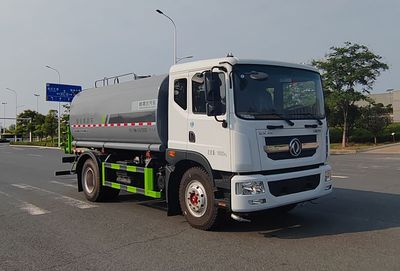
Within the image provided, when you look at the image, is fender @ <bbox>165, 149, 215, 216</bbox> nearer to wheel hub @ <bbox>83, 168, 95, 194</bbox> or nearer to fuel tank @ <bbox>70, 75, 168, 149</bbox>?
fuel tank @ <bbox>70, 75, 168, 149</bbox>

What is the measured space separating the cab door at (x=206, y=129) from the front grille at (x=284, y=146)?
2.05ft

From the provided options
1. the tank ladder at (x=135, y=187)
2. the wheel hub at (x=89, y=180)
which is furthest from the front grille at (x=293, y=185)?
the wheel hub at (x=89, y=180)

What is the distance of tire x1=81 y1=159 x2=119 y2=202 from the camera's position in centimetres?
982

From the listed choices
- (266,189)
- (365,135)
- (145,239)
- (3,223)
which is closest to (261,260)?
(266,189)

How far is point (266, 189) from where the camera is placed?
6.21 m

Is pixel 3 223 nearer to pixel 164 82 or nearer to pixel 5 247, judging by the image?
pixel 5 247

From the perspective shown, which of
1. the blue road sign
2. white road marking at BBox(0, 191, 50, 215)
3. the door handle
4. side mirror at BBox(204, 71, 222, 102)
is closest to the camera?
side mirror at BBox(204, 71, 222, 102)

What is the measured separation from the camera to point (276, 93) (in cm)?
670

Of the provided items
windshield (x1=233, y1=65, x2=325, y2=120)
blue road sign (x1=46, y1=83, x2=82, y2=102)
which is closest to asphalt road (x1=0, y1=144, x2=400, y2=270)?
windshield (x1=233, y1=65, x2=325, y2=120)

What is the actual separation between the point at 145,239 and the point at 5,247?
2.05 m

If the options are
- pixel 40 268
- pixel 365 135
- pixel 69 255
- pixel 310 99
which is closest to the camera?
pixel 40 268

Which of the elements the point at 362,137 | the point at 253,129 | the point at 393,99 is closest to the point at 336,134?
the point at 362,137

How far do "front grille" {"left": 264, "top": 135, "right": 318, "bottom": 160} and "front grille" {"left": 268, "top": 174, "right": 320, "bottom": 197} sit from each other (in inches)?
14.3

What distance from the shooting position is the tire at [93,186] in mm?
9820
